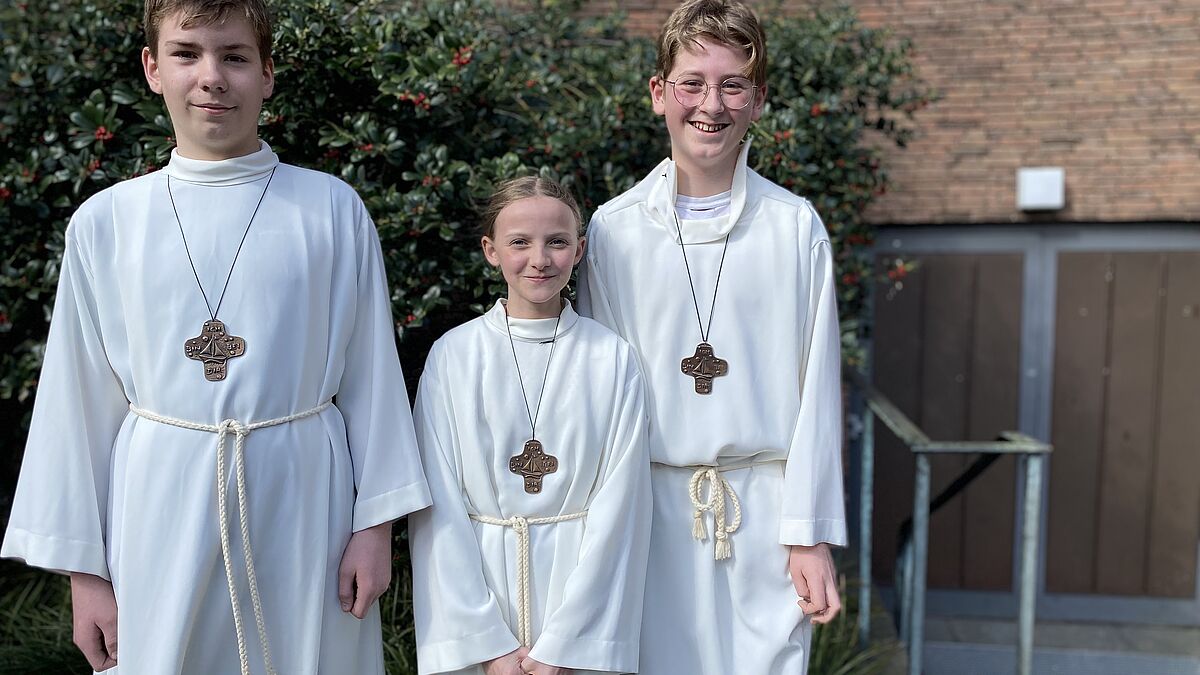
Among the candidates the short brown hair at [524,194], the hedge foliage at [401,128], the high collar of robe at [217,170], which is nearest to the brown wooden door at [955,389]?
the hedge foliage at [401,128]

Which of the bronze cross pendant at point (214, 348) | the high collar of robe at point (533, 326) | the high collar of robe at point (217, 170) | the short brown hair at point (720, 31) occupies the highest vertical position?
the short brown hair at point (720, 31)

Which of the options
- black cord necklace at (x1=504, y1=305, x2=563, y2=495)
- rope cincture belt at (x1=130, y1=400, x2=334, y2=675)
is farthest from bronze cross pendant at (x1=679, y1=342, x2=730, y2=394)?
rope cincture belt at (x1=130, y1=400, x2=334, y2=675)

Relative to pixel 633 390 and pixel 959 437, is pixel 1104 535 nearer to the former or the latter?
pixel 959 437

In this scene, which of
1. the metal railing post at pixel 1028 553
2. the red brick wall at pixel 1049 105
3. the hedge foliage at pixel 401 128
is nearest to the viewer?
the hedge foliage at pixel 401 128

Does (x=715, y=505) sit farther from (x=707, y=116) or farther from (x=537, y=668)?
(x=707, y=116)

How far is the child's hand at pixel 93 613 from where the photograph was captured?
1.99 m

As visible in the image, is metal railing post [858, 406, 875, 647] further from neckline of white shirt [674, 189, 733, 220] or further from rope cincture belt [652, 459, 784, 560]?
neckline of white shirt [674, 189, 733, 220]

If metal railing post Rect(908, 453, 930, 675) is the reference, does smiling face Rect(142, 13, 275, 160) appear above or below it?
above

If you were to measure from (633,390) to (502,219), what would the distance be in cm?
48

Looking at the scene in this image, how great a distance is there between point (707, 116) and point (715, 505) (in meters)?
0.88

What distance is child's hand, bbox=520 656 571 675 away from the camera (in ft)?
6.72

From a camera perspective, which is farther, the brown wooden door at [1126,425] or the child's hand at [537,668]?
the brown wooden door at [1126,425]

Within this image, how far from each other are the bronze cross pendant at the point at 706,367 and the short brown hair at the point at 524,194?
40 centimetres

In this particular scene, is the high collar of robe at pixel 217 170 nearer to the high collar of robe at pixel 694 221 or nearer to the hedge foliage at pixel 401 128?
the high collar of robe at pixel 694 221
